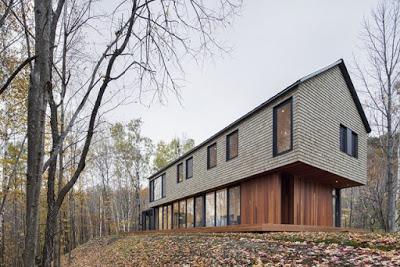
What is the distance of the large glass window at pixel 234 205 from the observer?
1455 cm

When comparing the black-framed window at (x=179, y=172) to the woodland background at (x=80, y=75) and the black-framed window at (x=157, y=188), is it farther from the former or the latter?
the woodland background at (x=80, y=75)

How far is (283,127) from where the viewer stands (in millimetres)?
11641

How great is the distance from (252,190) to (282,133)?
3035 mm

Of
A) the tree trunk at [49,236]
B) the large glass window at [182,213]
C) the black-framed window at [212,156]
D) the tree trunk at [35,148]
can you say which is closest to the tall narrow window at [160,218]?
the large glass window at [182,213]

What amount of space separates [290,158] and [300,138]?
717 millimetres

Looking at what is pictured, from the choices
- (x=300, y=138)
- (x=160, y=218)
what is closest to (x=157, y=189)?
(x=160, y=218)

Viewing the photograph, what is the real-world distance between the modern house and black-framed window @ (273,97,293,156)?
0.11ft

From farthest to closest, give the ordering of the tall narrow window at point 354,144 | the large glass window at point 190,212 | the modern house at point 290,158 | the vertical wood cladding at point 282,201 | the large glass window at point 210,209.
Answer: the large glass window at point 190,212 < the large glass window at point 210,209 < the tall narrow window at point 354,144 < the vertical wood cladding at point 282,201 < the modern house at point 290,158

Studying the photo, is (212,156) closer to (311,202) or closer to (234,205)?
(234,205)

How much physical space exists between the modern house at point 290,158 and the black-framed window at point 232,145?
1.7 inches

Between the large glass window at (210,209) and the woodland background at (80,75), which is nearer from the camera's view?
the woodland background at (80,75)

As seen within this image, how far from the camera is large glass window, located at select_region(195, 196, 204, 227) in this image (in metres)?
18.1

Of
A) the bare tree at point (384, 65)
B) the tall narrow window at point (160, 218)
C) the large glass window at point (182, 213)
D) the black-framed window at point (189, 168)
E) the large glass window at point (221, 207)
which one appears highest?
the bare tree at point (384, 65)

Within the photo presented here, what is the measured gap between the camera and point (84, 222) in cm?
3822
